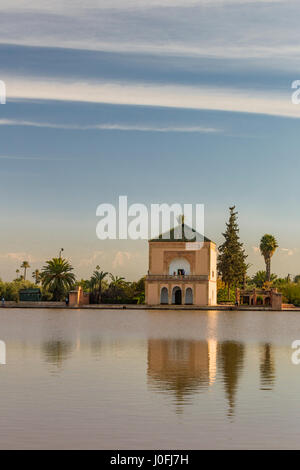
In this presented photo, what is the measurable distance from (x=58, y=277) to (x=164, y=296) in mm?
11788

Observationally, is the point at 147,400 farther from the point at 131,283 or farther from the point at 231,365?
the point at 131,283

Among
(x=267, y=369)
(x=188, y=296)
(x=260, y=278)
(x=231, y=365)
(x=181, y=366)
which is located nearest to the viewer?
(x=267, y=369)

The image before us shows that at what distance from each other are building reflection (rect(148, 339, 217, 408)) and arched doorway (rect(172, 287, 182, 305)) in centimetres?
5514

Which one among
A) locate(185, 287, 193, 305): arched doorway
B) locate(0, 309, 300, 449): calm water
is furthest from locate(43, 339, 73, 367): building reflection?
locate(185, 287, 193, 305): arched doorway

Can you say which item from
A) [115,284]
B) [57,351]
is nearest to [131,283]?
[115,284]

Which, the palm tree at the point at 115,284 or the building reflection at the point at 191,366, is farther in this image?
the palm tree at the point at 115,284

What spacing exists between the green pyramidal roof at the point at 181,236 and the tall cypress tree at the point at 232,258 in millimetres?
2853

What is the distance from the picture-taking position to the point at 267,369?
15.3 metres

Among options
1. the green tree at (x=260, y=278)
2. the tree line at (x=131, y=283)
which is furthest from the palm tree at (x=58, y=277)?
the green tree at (x=260, y=278)

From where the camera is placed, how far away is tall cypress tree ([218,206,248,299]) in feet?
266

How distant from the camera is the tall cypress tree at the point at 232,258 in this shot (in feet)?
266

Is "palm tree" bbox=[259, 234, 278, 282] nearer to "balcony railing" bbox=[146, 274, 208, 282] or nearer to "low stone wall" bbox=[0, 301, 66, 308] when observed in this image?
"balcony railing" bbox=[146, 274, 208, 282]

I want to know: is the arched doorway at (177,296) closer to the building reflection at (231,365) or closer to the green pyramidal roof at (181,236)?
the green pyramidal roof at (181,236)
